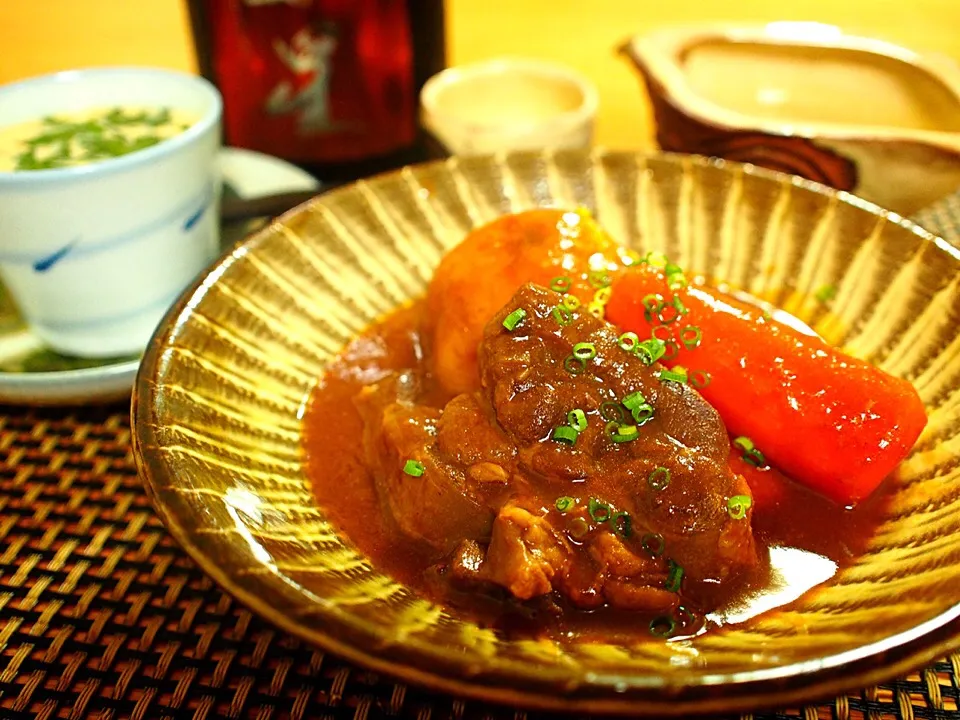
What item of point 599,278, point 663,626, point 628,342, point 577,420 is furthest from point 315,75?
point 663,626

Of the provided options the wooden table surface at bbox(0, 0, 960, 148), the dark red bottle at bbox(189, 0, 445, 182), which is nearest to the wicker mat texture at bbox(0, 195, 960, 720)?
the dark red bottle at bbox(189, 0, 445, 182)

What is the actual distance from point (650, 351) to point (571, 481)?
1.05 ft

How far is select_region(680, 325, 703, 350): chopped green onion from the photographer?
1.75m

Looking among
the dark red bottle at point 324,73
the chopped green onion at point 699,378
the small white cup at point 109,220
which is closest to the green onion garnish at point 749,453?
the chopped green onion at point 699,378

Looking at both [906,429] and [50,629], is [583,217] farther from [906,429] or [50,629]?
[50,629]

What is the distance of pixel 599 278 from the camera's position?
73.7 inches

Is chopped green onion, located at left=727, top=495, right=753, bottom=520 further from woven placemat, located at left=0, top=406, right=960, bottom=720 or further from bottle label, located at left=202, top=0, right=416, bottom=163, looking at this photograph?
bottle label, located at left=202, top=0, right=416, bottom=163

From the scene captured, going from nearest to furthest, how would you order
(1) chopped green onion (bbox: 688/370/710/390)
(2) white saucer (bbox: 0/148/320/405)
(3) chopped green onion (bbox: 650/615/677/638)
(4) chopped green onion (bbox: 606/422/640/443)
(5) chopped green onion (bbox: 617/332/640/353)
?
(3) chopped green onion (bbox: 650/615/677/638), (4) chopped green onion (bbox: 606/422/640/443), (5) chopped green onion (bbox: 617/332/640/353), (1) chopped green onion (bbox: 688/370/710/390), (2) white saucer (bbox: 0/148/320/405)

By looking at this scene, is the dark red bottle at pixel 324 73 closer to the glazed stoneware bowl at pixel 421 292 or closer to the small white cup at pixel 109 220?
the small white cup at pixel 109 220

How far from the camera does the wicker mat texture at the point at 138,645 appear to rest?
4.58ft

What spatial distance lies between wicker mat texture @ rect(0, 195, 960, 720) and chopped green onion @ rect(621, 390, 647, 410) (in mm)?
578

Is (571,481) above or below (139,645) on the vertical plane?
above

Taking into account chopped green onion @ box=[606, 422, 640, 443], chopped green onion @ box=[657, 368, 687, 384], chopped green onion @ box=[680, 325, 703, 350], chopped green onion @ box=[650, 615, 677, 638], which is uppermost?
chopped green onion @ box=[657, 368, 687, 384]

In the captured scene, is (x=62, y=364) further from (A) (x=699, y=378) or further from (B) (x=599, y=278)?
(A) (x=699, y=378)
